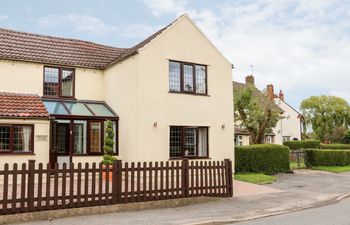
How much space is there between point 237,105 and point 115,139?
11798 mm

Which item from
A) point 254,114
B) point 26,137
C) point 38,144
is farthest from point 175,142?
point 254,114

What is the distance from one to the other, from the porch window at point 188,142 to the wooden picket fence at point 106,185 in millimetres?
4483

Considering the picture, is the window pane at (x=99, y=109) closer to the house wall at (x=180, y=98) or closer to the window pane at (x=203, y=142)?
the house wall at (x=180, y=98)

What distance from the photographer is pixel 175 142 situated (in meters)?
18.7

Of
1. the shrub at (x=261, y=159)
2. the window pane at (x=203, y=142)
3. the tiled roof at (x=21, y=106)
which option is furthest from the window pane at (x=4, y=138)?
the shrub at (x=261, y=159)

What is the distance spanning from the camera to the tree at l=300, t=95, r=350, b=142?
74250mm

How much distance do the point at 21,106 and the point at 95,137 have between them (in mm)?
4067

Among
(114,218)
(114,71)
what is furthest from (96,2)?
(114,218)

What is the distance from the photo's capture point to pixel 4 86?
62.0 ft

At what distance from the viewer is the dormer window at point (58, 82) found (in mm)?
20203

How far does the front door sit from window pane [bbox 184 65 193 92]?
6597 millimetres

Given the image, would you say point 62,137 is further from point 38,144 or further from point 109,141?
point 109,141

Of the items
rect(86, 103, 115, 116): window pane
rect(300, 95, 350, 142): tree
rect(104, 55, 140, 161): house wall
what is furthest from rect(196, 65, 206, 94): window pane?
rect(300, 95, 350, 142): tree

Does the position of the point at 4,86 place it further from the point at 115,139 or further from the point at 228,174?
the point at 228,174
